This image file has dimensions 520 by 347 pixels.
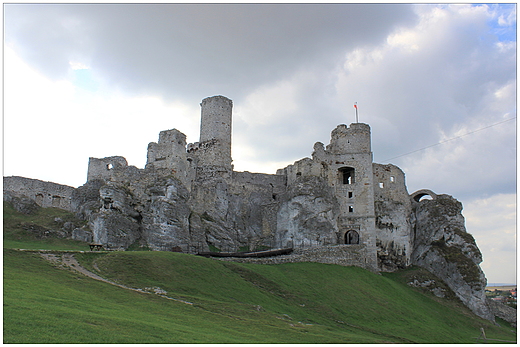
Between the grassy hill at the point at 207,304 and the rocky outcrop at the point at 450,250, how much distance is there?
3.57 m

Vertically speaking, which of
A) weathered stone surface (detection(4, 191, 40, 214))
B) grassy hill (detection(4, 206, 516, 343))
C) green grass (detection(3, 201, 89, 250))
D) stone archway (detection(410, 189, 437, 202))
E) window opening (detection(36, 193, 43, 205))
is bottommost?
grassy hill (detection(4, 206, 516, 343))

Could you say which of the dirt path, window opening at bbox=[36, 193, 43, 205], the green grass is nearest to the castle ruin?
window opening at bbox=[36, 193, 43, 205]

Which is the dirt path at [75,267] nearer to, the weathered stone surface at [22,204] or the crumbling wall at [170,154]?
the crumbling wall at [170,154]

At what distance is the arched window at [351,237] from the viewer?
5703 centimetres

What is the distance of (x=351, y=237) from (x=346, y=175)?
9.30 meters

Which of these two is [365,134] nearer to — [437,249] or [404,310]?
[437,249]

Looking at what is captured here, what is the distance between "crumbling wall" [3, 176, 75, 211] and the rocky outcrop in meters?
48.1

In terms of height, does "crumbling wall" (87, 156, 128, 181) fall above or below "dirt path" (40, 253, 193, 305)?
above

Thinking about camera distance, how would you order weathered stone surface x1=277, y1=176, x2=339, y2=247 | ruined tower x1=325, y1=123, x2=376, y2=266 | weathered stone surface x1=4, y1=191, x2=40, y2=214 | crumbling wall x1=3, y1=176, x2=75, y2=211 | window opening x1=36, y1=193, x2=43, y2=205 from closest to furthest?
weathered stone surface x1=4, y1=191, x2=40, y2=214
weathered stone surface x1=277, y1=176, x2=339, y2=247
crumbling wall x1=3, y1=176, x2=75, y2=211
window opening x1=36, y1=193, x2=43, y2=205
ruined tower x1=325, y1=123, x2=376, y2=266

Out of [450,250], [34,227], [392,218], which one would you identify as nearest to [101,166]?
[34,227]

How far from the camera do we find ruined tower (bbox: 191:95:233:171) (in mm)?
56987

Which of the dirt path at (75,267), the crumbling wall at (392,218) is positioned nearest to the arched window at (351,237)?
the crumbling wall at (392,218)

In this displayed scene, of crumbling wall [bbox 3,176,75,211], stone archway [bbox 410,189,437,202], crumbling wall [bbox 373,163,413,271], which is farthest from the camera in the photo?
stone archway [bbox 410,189,437,202]

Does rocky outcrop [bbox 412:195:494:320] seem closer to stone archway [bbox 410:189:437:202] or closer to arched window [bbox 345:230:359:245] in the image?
stone archway [bbox 410:189:437:202]
